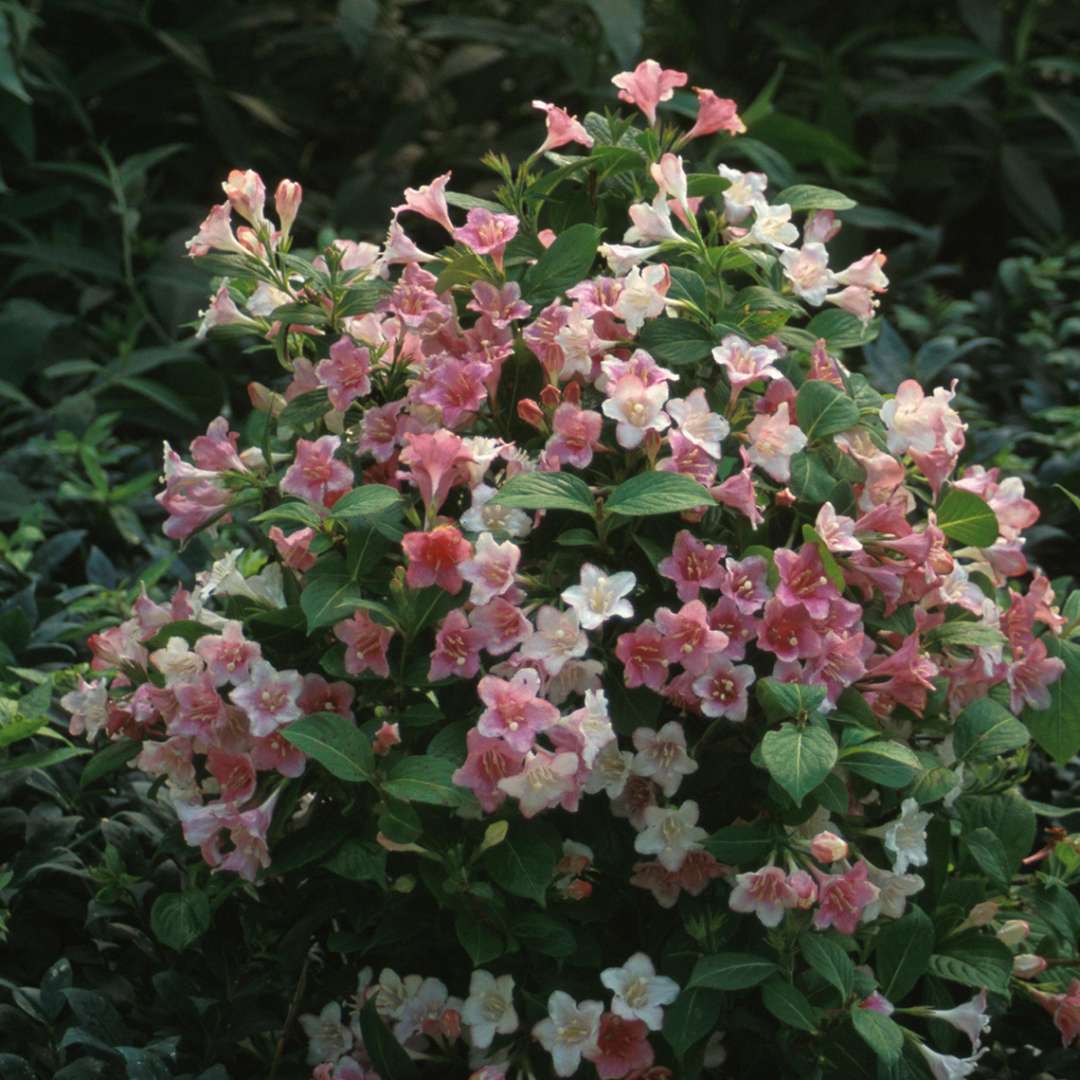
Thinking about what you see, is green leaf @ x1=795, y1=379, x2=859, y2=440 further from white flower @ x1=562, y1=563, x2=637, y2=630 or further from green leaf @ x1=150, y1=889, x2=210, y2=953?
green leaf @ x1=150, y1=889, x2=210, y2=953

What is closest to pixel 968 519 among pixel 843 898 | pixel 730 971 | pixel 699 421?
pixel 699 421

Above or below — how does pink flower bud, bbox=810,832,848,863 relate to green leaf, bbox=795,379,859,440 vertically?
below

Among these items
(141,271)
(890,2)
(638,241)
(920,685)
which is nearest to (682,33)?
(890,2)

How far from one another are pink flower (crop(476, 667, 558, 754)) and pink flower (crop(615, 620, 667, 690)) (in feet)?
0.35

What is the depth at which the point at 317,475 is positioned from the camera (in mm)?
1606

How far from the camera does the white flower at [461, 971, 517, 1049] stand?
5.08ft

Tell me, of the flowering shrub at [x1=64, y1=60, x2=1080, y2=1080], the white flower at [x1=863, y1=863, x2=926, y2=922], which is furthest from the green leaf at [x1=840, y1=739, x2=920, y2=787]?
the white flower at [x1=863, y1=863, x2=926, y2=922]

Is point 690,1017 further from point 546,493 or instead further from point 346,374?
point 346,374

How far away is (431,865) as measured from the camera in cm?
155

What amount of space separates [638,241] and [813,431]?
283 millimetres

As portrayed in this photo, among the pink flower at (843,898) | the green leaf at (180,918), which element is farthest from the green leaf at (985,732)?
the green leaf at (180,918)

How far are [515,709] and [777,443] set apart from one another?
377 millimetres

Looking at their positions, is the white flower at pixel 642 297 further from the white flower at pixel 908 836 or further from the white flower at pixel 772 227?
the white flower at pixel 908 836

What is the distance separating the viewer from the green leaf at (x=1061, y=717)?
176cm
